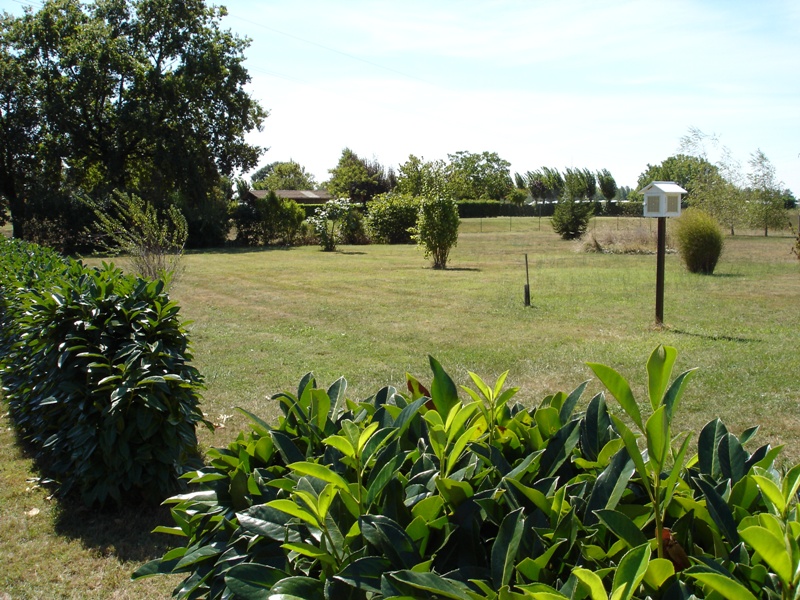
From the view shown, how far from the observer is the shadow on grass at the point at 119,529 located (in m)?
4.06

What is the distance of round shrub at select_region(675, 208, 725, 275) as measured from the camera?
59.0ft

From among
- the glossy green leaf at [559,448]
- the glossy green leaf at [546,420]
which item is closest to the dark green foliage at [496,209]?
the glossy green leaf at [546,420]

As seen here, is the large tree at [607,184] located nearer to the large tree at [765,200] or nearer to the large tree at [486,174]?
the large tree at [486,174]

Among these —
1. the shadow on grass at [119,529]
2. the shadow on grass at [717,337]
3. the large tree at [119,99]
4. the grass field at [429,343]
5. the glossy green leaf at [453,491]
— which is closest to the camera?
the glossy green leaf at [453,491]

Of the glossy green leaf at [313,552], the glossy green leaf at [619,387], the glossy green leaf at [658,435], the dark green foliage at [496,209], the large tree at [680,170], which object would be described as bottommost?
the glossy green leaf at [313,552]

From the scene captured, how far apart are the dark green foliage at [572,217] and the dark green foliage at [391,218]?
22.9ft

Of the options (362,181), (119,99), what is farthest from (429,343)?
(362,181)

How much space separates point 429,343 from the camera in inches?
383

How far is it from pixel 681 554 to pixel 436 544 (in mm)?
447

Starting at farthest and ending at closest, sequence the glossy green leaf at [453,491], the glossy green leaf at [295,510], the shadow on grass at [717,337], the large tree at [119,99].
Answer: the large tree at [119,99] → the shadow on grass at [717,337] → the glossy green leaf at [453,491] → the glossy green leaf at [295,510]

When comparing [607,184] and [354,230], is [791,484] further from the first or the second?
[607,184]

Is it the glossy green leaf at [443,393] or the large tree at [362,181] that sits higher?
the large tree at [362,181]

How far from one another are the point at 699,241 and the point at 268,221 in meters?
21.5

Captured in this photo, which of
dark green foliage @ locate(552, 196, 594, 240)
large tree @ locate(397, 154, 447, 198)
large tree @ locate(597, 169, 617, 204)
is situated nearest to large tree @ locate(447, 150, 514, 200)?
large tree @ locate(597, 169, 617, 204)
